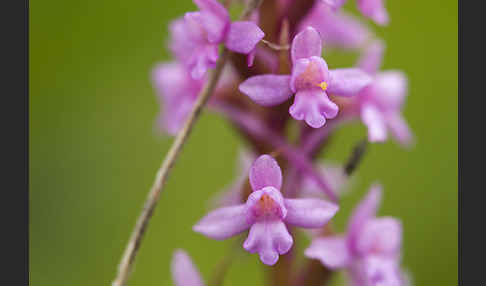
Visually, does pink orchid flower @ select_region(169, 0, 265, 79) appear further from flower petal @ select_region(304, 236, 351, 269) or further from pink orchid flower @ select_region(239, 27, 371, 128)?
flower petal @ select_region(304, 236, 351, 269)

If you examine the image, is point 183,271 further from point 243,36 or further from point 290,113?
point 243,36

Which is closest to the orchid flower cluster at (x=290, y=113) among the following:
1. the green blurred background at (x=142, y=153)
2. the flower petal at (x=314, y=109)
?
the flower petal at (x=314, y=109)

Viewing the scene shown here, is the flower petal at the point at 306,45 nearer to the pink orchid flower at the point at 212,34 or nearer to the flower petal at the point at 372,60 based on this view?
the pink orchid flower at the point at 212,34

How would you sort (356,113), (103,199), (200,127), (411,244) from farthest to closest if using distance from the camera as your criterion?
(200,127), (103,199), (411,244), (356,113)

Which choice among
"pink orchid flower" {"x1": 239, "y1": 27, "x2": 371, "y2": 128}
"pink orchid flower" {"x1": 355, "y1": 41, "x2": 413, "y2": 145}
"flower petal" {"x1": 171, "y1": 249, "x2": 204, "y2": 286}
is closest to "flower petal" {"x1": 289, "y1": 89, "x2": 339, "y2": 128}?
"pink orchid flower" {"x1": 239, "y1": 27, "x2": 371, "y2": 128}

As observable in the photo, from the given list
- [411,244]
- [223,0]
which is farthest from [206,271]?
[223,0]

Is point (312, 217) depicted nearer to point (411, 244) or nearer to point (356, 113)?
point (356, 113)

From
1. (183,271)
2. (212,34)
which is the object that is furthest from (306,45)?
(183,271)
